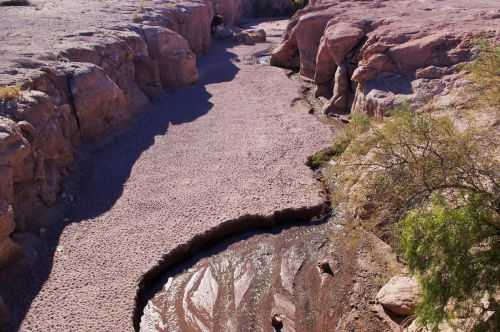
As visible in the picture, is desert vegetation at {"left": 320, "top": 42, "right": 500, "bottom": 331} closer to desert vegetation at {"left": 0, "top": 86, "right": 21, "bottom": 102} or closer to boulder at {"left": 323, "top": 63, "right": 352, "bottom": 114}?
desert vegetation at {"left": 0, "top": 86, "right": 21, "bottom": 102}

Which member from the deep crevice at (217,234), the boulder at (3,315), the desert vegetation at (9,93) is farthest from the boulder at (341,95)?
the boulder at (3,315)

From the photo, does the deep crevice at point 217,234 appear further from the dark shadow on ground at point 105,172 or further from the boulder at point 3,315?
the boulder at point 3,315

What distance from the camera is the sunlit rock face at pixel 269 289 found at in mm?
12883

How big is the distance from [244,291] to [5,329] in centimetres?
610

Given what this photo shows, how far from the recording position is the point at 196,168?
64.3 ft

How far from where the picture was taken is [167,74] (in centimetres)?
2869

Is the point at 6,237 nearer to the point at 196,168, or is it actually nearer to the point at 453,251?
the point at 196,168

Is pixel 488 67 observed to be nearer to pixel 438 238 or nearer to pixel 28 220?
pixel 438 238

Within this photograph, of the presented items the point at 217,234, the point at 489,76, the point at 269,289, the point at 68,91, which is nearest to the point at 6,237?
the point at 217,234

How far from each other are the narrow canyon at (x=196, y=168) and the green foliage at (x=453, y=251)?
7.20 ft

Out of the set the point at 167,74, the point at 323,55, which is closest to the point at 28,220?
the point at 167,74

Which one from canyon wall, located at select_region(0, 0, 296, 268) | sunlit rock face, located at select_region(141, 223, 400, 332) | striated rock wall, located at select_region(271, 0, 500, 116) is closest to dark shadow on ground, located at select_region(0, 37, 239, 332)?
canyon wall, located at select_region(0, 0, 296, 268)

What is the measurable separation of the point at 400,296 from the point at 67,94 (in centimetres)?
1519

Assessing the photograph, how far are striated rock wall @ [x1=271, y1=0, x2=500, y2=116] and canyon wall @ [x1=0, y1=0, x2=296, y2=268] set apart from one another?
790cm
